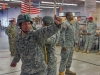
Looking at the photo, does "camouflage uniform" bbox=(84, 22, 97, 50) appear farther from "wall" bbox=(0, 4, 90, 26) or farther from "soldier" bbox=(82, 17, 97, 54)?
"wall" bbox=(0, 4, 90, 26)

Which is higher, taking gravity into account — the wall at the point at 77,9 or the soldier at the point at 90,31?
the wall at the point at 77,9

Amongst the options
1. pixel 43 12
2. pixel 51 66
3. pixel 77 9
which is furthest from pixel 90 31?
pixel 43 12

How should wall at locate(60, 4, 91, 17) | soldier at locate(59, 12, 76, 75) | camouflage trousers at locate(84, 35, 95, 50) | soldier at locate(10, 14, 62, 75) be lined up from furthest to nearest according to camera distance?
wall at locate(60, 4, 91, 17) → camouflage trousers at locate(84, 35, 95, 50) → soldier at locate(59, 12, 76, 75) → soldier at locate(10, 14, 62, 75)

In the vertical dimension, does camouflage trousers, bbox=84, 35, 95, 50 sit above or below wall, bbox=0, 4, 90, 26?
below

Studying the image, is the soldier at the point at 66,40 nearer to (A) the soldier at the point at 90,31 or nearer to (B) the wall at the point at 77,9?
(A) the soldier at the point at 90,31

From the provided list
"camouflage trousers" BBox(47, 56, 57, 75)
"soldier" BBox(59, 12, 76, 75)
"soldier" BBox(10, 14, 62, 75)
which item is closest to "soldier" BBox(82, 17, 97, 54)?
"soldier" BBox(59, 12, 76, 75)

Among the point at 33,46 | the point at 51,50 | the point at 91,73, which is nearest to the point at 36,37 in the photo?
the point at 33,46

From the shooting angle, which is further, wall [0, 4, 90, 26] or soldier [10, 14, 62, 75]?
wall [0, 4, 90, 26]

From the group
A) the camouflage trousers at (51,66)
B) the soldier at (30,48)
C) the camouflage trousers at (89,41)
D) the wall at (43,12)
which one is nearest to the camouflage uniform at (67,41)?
the camouflage trousers at (51,66)

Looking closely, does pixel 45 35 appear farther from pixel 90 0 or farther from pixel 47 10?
pixel 47 10

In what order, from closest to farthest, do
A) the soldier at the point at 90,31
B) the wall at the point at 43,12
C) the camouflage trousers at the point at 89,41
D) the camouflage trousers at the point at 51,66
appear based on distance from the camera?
1. the camouflage trousers at the point at 51,66
2. the soldier at the point at 90,31
3. the camouflage trousers at the point at 89,41
4. the wall at the point at 43,12

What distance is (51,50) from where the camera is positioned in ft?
10.5

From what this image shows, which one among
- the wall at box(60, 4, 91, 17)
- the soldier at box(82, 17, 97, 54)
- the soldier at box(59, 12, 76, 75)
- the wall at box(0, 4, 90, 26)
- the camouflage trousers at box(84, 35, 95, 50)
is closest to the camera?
Answer: the soldier at box(59, 12, 76, 75)

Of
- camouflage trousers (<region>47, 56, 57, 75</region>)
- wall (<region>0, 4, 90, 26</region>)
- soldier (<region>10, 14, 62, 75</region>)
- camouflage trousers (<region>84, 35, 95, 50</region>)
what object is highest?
wall (<region>0, 4, 90, 26</region>)
